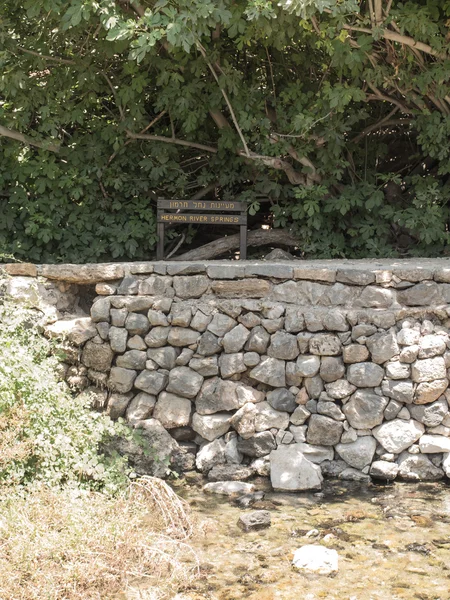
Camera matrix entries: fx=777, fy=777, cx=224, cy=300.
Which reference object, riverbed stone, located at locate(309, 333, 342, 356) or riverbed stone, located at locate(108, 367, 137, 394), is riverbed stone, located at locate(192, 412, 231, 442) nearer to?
riverbed stone, located at locate(108, 367, 137, 394)

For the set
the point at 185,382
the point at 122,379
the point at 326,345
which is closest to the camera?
the point at 326,345

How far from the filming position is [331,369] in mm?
5965

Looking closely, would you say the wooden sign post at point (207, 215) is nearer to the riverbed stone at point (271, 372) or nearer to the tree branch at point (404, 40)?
the riverbed stone at point (271, 372)

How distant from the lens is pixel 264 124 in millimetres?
7324

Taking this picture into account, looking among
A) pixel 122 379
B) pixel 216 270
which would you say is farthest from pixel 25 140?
pixel 122 379

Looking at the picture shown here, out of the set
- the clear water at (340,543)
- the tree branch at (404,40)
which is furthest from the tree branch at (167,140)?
the clear water at (340,543)

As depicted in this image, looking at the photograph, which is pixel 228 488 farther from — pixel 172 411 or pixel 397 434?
pixel 397 434

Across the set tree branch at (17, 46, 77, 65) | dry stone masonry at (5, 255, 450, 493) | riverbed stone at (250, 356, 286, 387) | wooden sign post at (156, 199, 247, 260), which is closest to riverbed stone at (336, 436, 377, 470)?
dry stone masonry at (5, 255, 450, 493)

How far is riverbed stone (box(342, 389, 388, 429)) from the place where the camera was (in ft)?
19.3

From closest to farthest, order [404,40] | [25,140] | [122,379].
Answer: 1. [122,379]
2. [404,40]
3. [25,140]

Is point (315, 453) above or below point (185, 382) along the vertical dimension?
below

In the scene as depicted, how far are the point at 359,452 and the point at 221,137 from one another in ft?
11.3

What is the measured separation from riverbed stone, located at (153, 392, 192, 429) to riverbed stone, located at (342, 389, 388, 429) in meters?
1.26

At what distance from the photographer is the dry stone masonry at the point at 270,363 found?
19.3 feet
